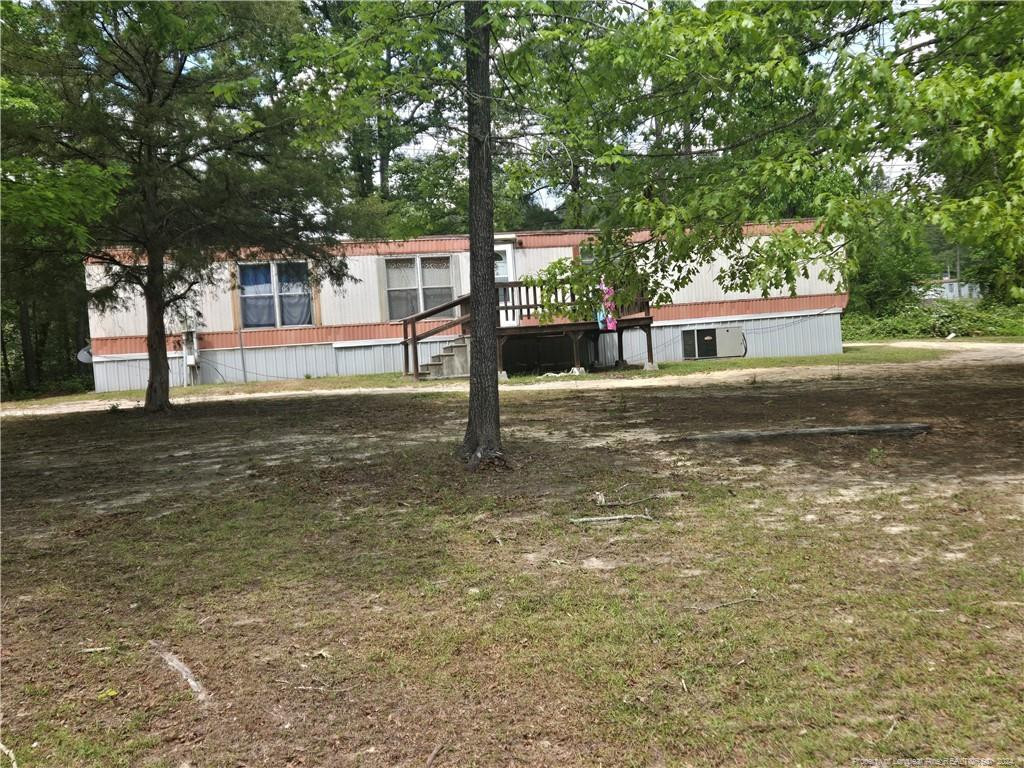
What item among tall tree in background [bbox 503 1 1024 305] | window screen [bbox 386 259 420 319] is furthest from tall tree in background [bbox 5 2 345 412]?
window screen [bbox 386 259 420 319]

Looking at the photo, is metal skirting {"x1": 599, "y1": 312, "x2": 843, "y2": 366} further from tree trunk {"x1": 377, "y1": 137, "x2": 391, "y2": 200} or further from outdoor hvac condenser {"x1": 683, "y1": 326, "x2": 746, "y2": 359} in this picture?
tree trunk {"x1": 377, "y1": 137, "x2": 391, "y2": 200}

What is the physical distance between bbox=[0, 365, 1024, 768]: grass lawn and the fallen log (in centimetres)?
26

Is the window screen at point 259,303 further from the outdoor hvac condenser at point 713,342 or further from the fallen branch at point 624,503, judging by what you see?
the fallen branch at point 624,503

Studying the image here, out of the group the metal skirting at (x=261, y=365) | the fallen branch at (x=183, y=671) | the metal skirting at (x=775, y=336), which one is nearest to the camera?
the fallen branch at (x=183, y=671)

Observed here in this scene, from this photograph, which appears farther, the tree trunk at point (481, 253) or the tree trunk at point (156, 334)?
the tree trunk at point (156, 334)

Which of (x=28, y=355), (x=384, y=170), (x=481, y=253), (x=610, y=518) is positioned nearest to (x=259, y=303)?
(x=28, y=355)

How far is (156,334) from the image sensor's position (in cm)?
1110

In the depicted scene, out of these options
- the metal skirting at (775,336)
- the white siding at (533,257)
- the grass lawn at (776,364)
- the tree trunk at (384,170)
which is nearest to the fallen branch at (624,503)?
the grass lawn at (776,364)

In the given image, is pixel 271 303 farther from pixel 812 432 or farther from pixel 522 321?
pixel 812 432

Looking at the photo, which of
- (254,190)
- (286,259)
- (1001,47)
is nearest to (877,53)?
(1001,47)

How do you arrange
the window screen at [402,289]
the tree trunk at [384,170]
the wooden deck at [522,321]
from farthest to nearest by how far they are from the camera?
the tree trunk at [384,170]
the window screen at [402,289]
the wooden deck at [522,321]

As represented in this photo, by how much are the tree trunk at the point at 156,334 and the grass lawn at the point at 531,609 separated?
483 centimetres

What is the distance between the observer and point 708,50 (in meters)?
5.67

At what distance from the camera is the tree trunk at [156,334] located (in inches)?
423
